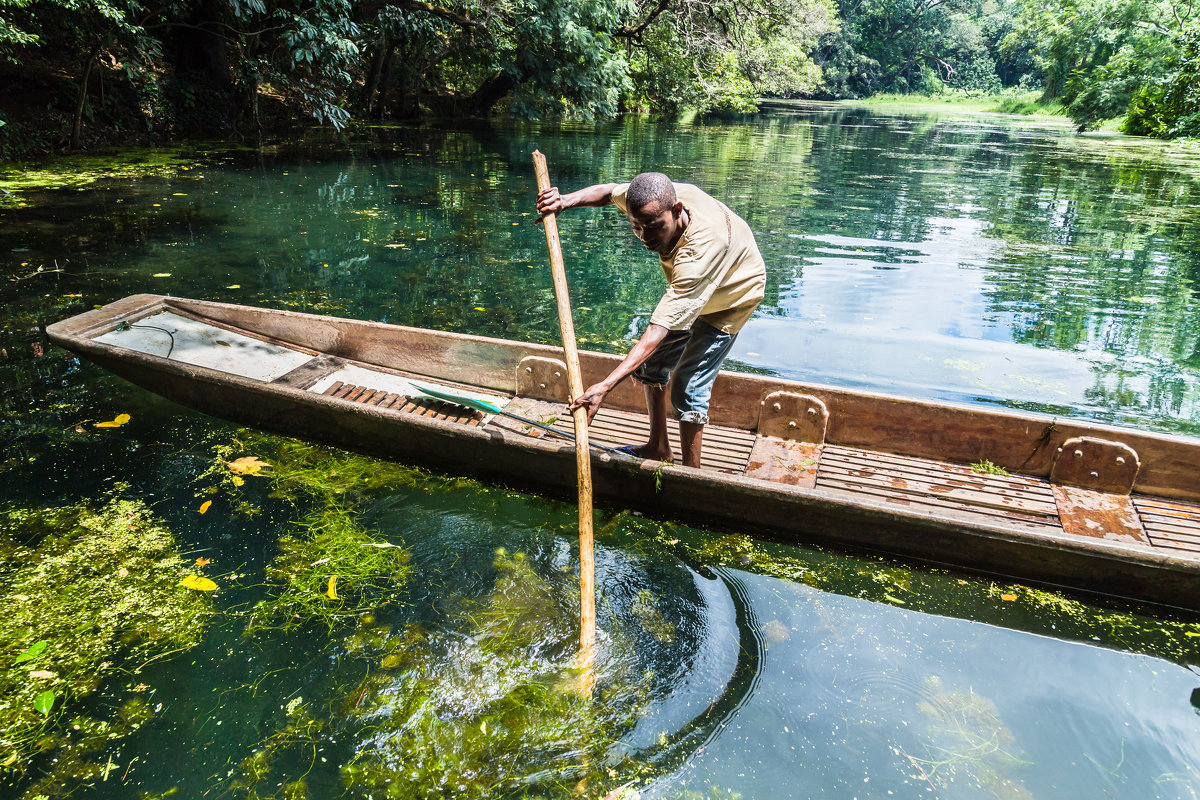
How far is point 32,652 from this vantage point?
9.21 feet

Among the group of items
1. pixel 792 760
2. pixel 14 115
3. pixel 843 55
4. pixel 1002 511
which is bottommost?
pixel 792 760

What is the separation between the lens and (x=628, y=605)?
3.19 metres

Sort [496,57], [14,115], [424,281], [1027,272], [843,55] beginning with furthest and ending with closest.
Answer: [843,55], [496,57], [14,115], [1027,272], [424,281]

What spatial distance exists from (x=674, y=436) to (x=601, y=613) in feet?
4.92

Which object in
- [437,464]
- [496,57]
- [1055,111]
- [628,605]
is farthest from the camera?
[1055,111]

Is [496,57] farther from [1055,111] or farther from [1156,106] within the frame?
[1055,111]

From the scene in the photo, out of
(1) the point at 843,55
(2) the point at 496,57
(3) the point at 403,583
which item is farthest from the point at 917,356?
(1) the point at 843,55

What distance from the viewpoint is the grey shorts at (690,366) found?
3.44 metres

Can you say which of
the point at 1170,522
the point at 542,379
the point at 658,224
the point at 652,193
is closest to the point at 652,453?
the point at 542,379

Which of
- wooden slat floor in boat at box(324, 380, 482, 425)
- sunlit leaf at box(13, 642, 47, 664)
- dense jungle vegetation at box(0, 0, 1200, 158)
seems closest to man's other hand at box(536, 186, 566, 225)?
wooden slat floor in boat at box(324, 380, 482, 425)

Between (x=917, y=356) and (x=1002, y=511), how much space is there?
2771 millimetres

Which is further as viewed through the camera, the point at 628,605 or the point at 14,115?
the point at 14,115

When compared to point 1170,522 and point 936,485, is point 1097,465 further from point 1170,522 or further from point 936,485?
point 936,485

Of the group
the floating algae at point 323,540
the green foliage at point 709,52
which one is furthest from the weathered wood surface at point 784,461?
the green foliage at point 709,52
